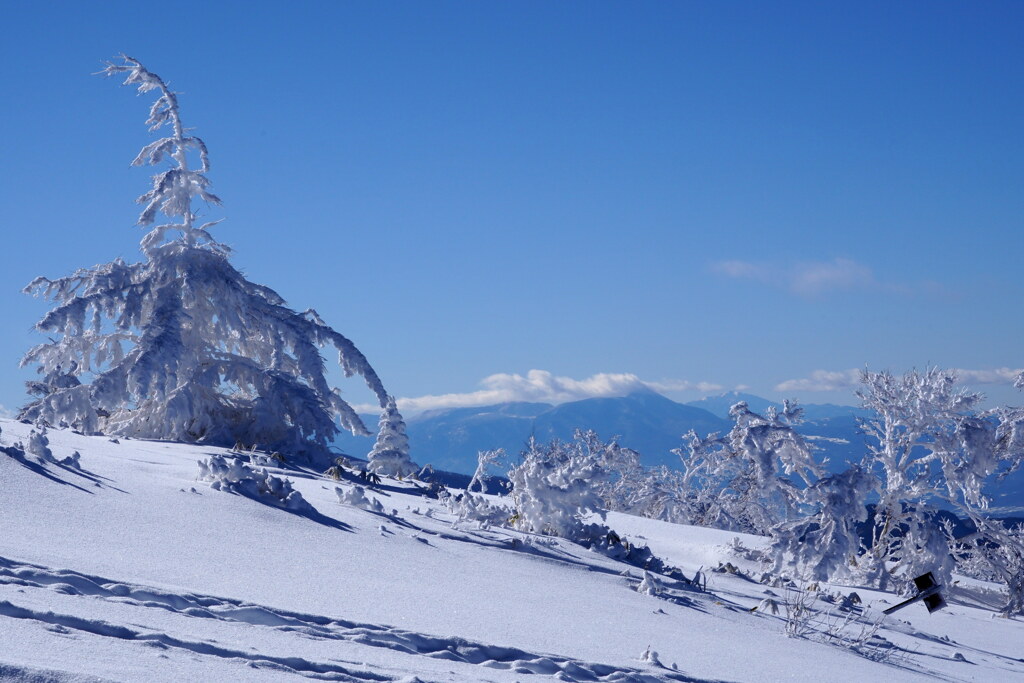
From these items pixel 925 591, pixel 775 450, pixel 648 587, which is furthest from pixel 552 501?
pixel 775 450

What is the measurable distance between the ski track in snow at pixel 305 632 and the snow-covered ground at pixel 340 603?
10 millimetres

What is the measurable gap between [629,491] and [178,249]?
632 inches

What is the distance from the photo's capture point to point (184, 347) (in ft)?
31.3

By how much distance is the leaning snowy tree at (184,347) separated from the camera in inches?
361

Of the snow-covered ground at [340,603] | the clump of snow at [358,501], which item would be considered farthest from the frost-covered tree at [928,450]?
the clump of snow at [358,501]

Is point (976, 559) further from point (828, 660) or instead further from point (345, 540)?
point (345, 540)

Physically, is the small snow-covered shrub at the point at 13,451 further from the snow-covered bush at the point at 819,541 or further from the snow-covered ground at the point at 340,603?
the snow-covered bush at the point at 819,541

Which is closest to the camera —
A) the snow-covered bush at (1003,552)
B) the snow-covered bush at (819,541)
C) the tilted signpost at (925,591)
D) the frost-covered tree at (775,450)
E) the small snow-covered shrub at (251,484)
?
the small snow-covered shrub at (251,484)

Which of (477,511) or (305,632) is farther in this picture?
(477,511)

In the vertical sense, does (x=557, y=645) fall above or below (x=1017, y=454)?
below

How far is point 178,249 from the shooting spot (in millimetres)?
10055

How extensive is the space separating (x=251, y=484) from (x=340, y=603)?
208 cm

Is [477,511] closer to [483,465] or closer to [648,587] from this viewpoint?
[648,587]

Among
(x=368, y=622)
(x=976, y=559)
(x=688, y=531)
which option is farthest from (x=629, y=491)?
(x=368, y=622)
